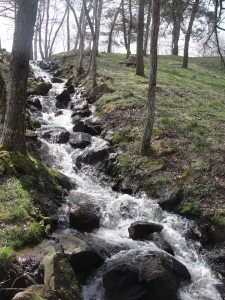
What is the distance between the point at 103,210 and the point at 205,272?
3.42 meters

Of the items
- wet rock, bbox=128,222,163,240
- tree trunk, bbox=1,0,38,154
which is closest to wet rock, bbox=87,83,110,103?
tree trunk, bbox=1,0,38,154

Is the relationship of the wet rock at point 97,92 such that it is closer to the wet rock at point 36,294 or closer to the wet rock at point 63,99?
the wet rock at point 63,99

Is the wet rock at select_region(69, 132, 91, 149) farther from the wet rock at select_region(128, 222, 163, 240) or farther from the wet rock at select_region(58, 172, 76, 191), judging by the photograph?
the wet rock at select_region(128, 222, 163, 240)

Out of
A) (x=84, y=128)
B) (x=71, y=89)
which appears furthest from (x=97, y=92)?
(x=84, y=128)

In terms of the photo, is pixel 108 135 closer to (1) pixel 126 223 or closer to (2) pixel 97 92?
(1) pixel 126 223

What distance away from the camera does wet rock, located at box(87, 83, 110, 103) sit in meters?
18.0

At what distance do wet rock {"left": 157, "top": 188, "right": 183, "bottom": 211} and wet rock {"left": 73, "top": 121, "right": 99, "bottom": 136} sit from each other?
6.06 metres

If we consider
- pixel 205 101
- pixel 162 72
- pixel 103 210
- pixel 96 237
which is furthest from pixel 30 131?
pixel 162 72

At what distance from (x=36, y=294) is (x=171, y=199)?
5.58 metres

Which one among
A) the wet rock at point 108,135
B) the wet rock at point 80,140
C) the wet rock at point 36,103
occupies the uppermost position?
the wet rock at point 36,103

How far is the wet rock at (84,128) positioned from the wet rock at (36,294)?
10.1m

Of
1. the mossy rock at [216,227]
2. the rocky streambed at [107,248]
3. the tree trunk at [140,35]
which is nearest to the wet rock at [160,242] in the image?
the rocky streambed at [107,248]

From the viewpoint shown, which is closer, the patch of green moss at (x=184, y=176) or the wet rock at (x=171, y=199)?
the wet rock at (x=171, y=199)

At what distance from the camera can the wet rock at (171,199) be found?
910cm
